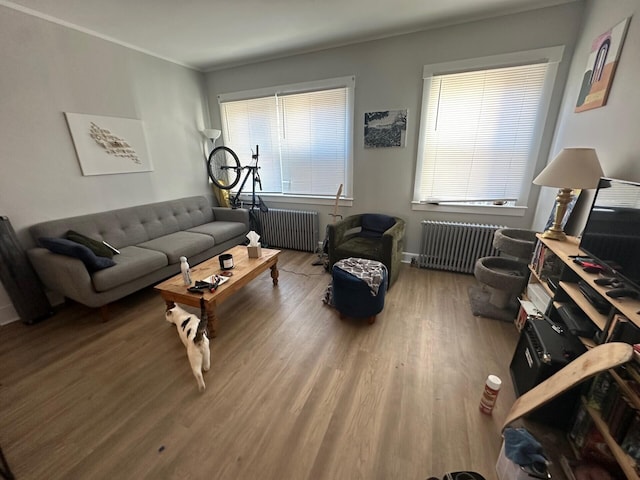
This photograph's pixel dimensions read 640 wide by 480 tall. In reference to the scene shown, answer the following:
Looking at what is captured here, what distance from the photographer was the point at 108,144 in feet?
9.34

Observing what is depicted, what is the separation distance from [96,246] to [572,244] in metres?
3.95

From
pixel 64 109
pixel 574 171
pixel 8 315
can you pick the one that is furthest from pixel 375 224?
pixel 8 315

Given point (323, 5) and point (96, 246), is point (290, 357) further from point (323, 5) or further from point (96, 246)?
point (323, 5)

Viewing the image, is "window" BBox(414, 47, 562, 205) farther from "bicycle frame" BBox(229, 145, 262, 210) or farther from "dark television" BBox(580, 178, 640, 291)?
"bicycle frame" BBox(229, 145, 262, 210)

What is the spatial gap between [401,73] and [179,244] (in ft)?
10.3

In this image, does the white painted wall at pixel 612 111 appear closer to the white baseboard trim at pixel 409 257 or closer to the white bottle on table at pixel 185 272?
the white baseboard trim at pixel 409 257

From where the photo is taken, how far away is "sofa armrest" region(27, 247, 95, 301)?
81.4 inches

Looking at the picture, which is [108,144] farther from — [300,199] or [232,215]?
[300,199]

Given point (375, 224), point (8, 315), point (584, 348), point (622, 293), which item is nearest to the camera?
point (622, 293)

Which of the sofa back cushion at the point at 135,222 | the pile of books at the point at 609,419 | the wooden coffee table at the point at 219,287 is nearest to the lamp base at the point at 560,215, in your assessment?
the pile of books at the point at 609,419

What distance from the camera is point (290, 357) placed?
186cm

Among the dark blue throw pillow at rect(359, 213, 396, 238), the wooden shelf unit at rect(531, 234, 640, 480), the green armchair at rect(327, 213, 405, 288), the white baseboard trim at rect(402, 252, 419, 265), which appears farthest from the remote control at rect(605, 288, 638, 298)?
the white baseboard trim at rect(402, 252, 419, 265)

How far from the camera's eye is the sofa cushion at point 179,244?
8.98 feet

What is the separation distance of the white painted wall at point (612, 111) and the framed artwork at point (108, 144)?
174 inches
